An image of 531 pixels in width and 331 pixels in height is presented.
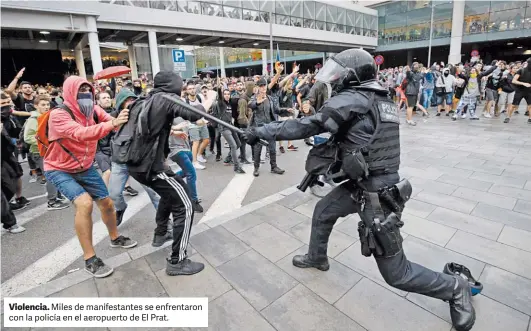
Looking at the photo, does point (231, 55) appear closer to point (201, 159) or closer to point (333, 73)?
point (201, 159)

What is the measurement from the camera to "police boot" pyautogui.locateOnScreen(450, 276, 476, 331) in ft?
7.04

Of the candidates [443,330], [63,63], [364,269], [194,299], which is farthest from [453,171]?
[63,63]

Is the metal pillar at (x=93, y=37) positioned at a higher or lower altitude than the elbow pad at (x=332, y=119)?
higher

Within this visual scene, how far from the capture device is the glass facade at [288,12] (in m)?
17.8

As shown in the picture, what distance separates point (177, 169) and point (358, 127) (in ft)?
10.2

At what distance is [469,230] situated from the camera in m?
3.61

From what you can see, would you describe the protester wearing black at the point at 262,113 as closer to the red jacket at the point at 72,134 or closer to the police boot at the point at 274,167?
the police boot at the point at 274,167

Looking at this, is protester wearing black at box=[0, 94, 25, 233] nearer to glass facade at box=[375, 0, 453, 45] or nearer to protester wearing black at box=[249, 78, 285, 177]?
protester wearing black at box=[249, 78, 285, 177]

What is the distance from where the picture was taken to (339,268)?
3004 mm

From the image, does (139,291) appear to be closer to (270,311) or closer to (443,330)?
(270,311)

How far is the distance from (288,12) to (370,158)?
82.6 ft

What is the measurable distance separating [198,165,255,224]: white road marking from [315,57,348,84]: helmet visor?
8.97 ft

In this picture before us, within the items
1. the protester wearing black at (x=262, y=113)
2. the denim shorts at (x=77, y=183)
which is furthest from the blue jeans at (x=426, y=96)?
the denim shorts at (x=77, y=183)
